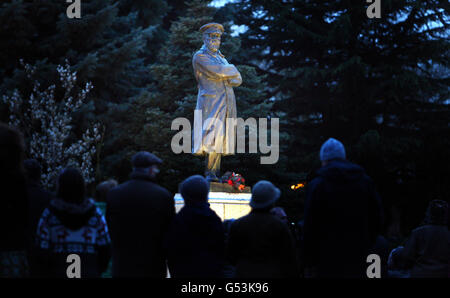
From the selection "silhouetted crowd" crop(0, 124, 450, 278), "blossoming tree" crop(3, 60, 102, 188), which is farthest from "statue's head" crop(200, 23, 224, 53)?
"blossoming tree" crop(3, 60, 102, 188)

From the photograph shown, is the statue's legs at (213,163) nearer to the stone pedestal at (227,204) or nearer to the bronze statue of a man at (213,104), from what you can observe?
the bronze statue of a man at (213,104)

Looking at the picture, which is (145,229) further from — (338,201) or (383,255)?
(383,255)

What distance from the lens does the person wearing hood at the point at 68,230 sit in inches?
175

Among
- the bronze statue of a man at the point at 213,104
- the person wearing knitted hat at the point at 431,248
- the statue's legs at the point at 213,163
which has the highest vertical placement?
the bronze statue of a man at the point at 213,104

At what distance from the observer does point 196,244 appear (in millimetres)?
4785

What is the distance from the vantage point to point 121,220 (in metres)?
4.79

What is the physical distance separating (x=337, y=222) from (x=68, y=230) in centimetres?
233

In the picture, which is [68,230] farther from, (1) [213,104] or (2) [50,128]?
(2) [50,128]

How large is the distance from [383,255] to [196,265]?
2359 mm

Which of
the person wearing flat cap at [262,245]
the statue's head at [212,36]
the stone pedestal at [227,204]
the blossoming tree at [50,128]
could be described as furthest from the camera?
the blossoming tree at [50,128]

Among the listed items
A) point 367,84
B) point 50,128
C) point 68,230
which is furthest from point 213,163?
point 367,84

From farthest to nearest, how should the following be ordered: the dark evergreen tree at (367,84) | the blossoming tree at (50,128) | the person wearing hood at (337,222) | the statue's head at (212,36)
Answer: the dark evergreen tree at (367,84)
the blossoming tree at (50,128)
the statue's head at (212,36)
the person wearing hood at (337,222)

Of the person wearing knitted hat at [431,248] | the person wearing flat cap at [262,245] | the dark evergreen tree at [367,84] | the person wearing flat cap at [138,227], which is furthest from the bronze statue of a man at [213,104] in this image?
the dark evergreen tree at [367,84]
